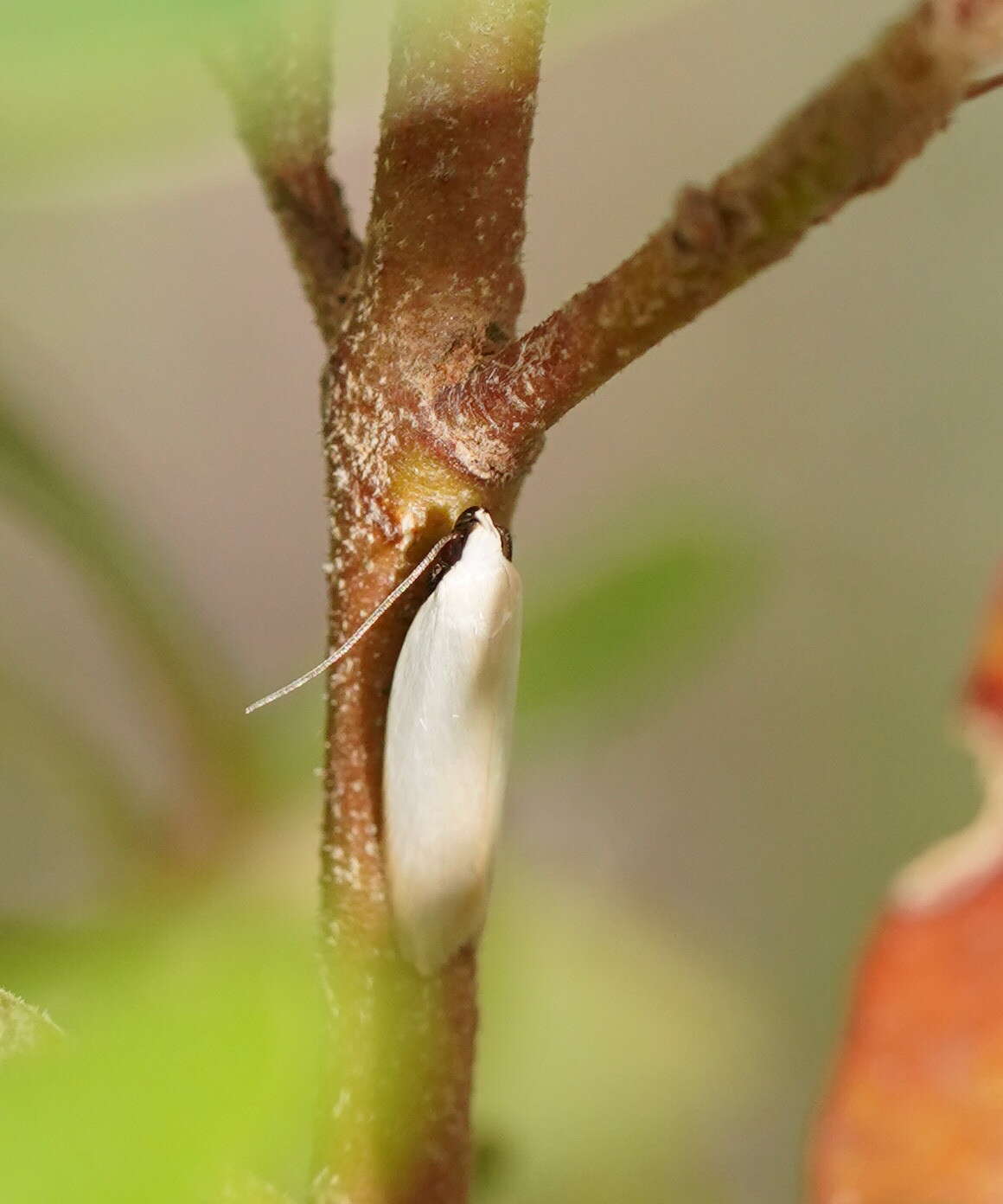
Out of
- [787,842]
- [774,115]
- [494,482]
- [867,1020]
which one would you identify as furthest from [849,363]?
[494,482]

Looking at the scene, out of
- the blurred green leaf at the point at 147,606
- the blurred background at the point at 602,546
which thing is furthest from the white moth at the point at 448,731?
the blurred green leaf at the point at 147,606

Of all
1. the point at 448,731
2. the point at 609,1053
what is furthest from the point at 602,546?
the point at 609,1053

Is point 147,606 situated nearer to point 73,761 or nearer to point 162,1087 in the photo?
point 73,761

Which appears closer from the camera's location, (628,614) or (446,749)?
(446,749)

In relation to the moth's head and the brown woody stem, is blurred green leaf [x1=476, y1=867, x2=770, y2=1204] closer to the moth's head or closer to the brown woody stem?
the brown woody stem

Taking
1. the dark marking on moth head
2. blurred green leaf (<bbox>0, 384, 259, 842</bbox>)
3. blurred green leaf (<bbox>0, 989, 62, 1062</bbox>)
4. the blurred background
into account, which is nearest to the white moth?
the dark marking on moth head

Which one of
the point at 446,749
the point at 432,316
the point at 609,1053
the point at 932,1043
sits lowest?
the point at 609,1053

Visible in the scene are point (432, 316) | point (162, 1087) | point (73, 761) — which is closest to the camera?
point (162, 1087)
